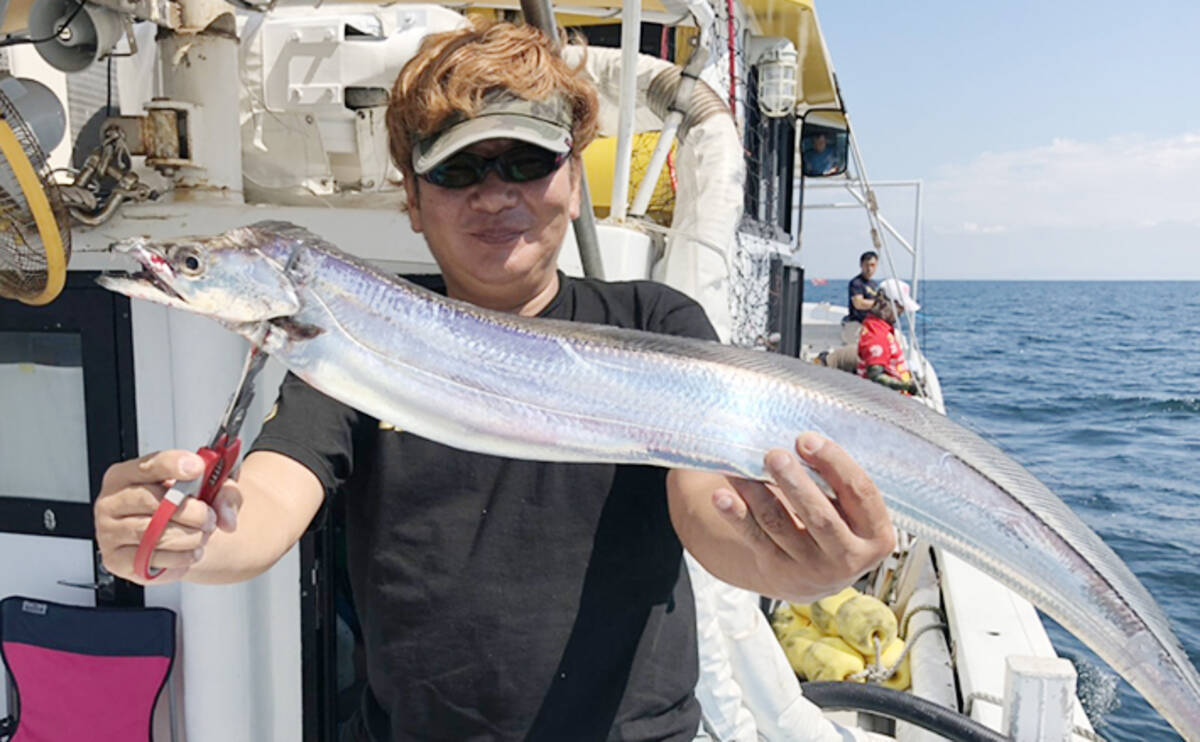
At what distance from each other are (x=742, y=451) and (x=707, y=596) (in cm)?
195

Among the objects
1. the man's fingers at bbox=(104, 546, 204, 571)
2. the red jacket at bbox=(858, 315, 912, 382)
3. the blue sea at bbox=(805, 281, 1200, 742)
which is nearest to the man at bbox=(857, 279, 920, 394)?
the red jacket at bbox=(858, 315, 912, 382)

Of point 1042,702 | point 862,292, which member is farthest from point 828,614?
point 862,292

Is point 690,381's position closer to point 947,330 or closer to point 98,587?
point 98,587

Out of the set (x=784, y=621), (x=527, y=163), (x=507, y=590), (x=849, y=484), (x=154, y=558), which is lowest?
(x=784, y=621)

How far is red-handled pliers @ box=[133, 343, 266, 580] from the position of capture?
4.50 ft

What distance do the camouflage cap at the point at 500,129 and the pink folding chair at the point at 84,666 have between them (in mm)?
2056

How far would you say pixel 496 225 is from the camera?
1880 mm

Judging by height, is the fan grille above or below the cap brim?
below

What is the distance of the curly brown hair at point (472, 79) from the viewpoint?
6.03 ft

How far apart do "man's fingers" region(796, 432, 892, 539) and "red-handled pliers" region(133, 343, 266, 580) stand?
0.97 metres

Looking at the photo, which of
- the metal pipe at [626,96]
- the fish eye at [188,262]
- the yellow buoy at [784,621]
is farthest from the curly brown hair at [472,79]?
the yellow buoy at [784,621]

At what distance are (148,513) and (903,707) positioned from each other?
328cm

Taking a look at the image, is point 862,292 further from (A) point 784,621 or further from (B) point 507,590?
(B) point 507,590

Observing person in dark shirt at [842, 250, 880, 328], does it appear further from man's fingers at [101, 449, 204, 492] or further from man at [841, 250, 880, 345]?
man's fingers at [101, 449, 204, 492]
